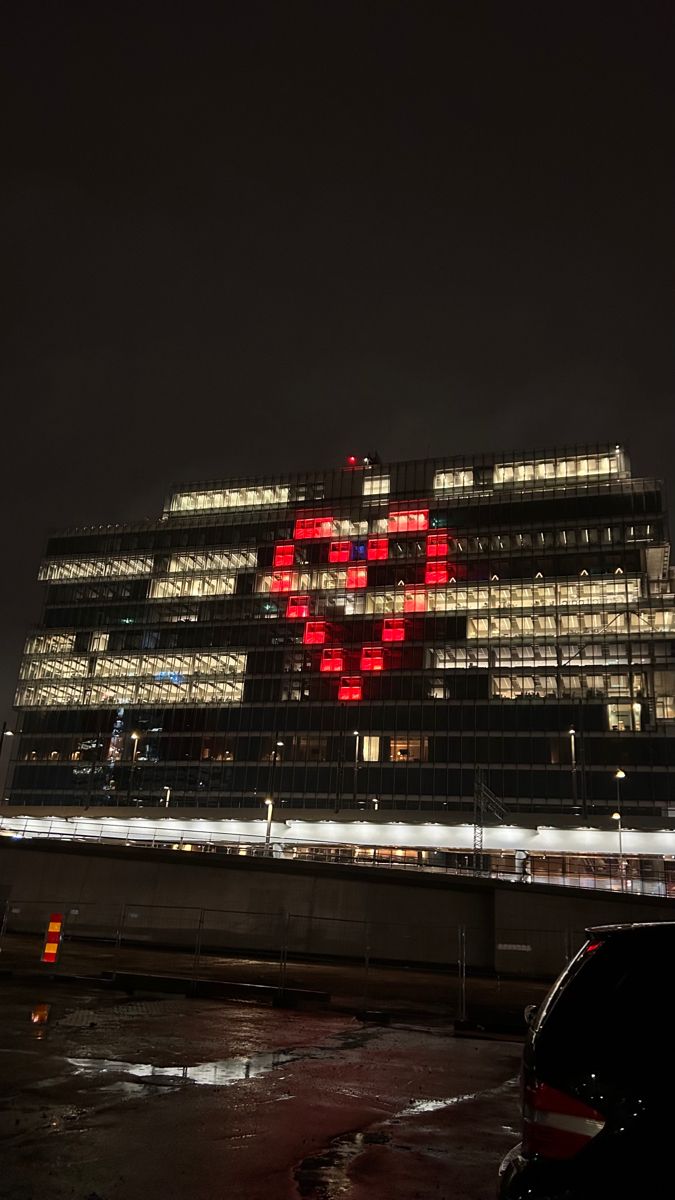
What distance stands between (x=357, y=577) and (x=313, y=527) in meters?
9.72

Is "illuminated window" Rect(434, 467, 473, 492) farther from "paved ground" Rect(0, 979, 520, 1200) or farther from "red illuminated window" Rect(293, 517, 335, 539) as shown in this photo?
"paved ground" Rect(0, 979, 520, 1200)

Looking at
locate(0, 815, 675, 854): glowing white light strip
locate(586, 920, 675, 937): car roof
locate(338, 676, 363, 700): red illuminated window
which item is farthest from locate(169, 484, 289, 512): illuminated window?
locate(586, 920, 675, 937): car roof

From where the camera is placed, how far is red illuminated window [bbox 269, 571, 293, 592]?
104375 millimetres

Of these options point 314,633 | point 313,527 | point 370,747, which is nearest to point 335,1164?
point 370,747

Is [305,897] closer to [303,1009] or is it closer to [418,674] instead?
[303,1009]

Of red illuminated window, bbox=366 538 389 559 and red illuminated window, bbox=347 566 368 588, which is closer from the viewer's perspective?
red illuminated window, bbox=347 566 368 588

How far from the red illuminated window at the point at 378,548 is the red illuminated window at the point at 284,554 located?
9994 millimetres

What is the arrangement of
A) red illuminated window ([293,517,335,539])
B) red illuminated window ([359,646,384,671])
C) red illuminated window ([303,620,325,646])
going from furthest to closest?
1. red illuminated window ([293,517,335,539])
2. red illuminated window ([303,620,325,646])
3. red illuminated window ([359,646,384,671])

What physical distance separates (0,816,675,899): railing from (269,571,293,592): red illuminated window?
31125 mm

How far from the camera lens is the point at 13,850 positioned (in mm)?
51219

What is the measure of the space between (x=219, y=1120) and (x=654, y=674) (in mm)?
84291

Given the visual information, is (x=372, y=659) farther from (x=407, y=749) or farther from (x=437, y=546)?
(x=437, y=546)

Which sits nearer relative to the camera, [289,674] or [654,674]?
[654,674]

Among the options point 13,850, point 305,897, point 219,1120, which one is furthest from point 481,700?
point 219,1120
